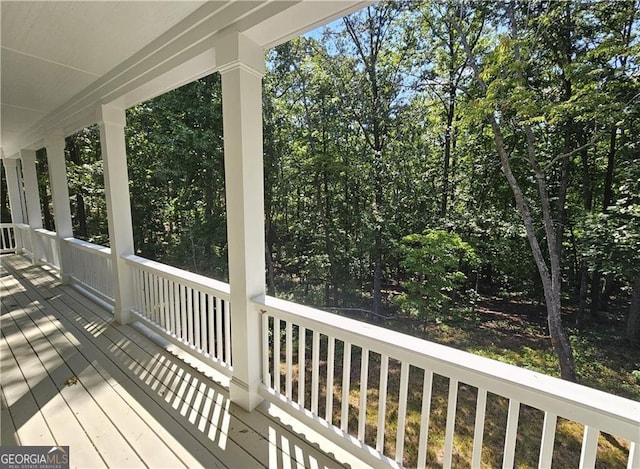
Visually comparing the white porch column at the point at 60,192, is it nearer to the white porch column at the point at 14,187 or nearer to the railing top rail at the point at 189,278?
the railing top rail at the point at 189,278

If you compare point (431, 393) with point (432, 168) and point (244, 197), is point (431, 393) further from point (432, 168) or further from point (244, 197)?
point (432, 168)

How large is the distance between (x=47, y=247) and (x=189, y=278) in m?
5.02

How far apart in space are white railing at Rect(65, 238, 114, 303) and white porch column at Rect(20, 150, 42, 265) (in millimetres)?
Answer: 2170

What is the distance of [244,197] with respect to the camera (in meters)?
1.80

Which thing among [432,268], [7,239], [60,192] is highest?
[60,192]

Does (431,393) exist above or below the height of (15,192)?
below

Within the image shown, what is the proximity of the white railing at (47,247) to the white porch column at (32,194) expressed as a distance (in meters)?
0.09

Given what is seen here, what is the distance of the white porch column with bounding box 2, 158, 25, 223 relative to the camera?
6.41 metres

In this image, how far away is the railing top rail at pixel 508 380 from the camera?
0.91 m

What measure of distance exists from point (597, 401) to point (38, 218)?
8226mm

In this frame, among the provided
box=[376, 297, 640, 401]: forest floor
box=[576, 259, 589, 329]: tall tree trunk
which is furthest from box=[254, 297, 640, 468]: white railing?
box=[576, 259, 589, 329]: tall tree trunk

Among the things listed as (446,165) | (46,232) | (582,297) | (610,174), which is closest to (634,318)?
(582,297)

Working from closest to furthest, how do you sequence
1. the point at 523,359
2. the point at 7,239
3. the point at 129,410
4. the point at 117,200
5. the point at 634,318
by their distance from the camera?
the point at 129,410 → the point at 117,200 → the point at 523,359 → the point at 634,318 → the point at 7,239

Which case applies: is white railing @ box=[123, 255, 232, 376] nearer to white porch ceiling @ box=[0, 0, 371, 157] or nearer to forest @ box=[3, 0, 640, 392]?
white porch ceiling @ box=[0, 0, 371, 157]
